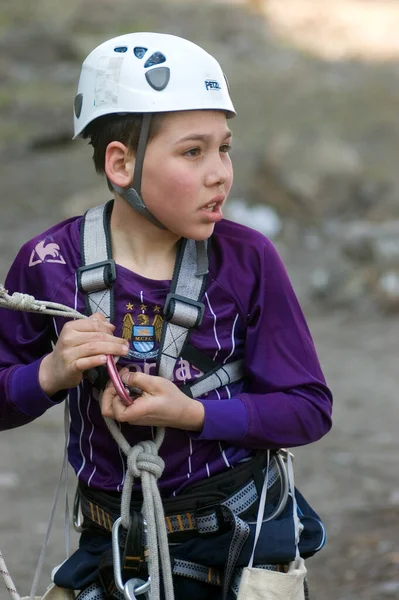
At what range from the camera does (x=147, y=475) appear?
2.42 m

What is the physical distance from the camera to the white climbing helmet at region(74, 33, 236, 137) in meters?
2.48

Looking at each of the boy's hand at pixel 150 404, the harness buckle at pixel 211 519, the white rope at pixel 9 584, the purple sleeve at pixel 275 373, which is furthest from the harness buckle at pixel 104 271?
the white rope at pixel 9 584

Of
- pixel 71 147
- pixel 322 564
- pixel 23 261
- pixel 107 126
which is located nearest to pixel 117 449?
pixel 23 261

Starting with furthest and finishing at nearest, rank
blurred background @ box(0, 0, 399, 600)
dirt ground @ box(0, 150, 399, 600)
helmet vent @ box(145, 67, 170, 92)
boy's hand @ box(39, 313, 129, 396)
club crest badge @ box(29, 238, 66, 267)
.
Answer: blurred background @ box(0, 0, 399, 600)
dirt ground @ box(0, 150, 399, 600)
club crest badge @ box(29, 238, 66, 267)
helmet vent @ box(145, 67, 170, 92)
boy's hand @ box(39, 313, 129, 396)

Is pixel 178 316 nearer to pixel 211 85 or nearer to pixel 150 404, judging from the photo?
pixel 150 404

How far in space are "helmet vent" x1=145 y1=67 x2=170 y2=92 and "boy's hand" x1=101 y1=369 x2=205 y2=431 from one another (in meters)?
0.64

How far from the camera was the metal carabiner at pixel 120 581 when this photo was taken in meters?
2.40

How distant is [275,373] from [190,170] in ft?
1.67

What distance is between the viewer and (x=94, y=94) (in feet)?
8.48

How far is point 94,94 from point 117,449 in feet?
2.71

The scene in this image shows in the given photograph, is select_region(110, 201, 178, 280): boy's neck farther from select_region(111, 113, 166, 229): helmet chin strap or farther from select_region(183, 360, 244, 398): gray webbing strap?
select_region(183, 360, 244, 398): gray webbing strap

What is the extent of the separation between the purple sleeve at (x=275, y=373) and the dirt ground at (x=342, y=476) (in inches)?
76.4

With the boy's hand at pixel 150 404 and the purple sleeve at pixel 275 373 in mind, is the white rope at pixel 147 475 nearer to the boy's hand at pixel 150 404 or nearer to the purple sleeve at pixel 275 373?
the boy's hand at pixel 150 404

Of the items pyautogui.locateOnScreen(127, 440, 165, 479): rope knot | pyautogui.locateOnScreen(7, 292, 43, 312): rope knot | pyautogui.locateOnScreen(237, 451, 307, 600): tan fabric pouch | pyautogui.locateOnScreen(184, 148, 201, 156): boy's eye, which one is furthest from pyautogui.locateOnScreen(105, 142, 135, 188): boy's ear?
pyautogui.locateOnScreen(237, 451, 307, 600): tan fabric pouch
